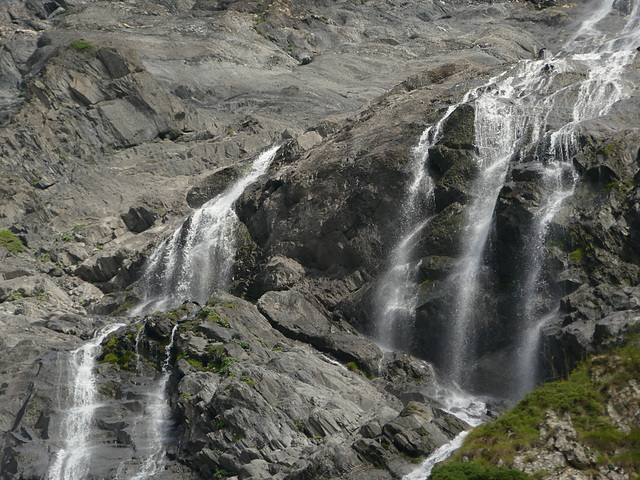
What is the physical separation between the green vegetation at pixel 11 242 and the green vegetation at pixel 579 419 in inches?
1287

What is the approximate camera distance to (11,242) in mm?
42812

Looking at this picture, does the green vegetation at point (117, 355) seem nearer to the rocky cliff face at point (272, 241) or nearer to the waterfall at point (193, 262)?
the rocky cliff face at point (272, 241)

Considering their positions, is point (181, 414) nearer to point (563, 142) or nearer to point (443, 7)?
point (563, 142)

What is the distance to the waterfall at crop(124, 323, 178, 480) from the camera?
867 inches

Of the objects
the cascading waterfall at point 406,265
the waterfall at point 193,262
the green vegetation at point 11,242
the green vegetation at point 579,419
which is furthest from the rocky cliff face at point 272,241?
the green vegetation at point 579,419

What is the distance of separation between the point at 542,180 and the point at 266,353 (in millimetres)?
12967

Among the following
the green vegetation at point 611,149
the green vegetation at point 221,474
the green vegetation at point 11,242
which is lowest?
the green vegetation at point 221,474

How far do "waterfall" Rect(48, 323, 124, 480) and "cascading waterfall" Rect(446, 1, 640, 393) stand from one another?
13.2 m

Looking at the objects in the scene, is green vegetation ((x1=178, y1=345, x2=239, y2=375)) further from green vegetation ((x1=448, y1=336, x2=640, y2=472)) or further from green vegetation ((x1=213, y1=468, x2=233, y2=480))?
green vegetation ((x1=448, y1=336, x2=640, y2=472))

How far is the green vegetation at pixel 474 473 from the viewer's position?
584 inches

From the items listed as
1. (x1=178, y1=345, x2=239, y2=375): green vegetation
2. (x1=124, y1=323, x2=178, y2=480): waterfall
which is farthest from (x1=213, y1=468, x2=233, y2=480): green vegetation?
(x1=178, y1=345, x2=239, y2=375): green vegetation

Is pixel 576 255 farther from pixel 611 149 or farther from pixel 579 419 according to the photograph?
pixel 579 419

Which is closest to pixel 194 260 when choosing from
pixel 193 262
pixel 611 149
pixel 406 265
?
pixel 193 262

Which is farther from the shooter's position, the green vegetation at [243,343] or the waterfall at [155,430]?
the green vegetation at [243,343]
